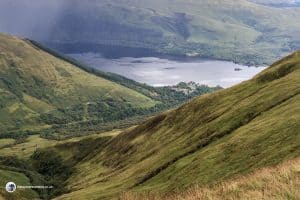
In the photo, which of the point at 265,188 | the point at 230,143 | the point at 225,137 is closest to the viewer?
the point at 265,188

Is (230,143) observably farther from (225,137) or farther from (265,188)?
(265,188)

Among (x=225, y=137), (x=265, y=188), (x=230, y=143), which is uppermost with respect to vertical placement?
(x=265, y=188)

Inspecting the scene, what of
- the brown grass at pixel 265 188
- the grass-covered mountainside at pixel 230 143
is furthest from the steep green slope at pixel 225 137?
the brown grass at pixel 265 188

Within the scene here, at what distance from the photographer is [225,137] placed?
9612 centimetres

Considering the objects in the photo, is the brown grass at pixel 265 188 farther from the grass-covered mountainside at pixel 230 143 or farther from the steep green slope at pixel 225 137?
the steep green slope at pixel 225 137

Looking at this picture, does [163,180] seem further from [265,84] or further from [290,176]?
[290,176]

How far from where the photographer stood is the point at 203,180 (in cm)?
6712

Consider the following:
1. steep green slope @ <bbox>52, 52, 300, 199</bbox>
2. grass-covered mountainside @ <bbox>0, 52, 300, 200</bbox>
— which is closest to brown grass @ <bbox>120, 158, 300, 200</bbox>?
grass-covered mountainside @ <bbox>0, 52, 300, 200</bbox>

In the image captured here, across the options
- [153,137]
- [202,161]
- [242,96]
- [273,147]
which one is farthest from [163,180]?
[153,137]

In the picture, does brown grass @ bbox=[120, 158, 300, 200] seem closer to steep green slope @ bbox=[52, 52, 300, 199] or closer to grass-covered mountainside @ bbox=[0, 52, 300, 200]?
grass-covered mountainside @ bbox=[0, 52, 300, 200]

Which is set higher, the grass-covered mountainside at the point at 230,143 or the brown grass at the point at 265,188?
the brown grass at the point at 265,188

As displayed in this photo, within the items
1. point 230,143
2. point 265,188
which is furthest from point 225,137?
point 265,188

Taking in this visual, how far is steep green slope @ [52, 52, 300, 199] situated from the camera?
6669 cm

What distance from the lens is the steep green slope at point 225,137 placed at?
66.7 meters
